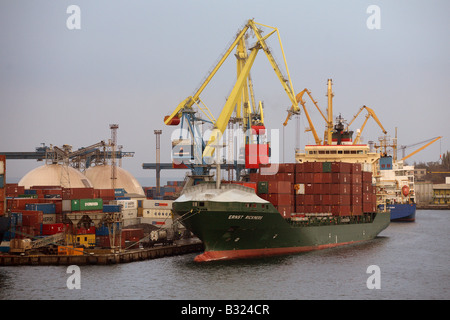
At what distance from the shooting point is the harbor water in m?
41.2

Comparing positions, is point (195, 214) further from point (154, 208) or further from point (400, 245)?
point (400, 245)

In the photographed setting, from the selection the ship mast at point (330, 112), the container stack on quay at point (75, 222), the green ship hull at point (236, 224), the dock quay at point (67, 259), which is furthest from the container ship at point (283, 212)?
the ship mast at point (330, 112)

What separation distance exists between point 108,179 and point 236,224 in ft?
229

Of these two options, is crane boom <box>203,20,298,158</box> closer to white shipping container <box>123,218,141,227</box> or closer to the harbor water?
white shipping container <box>123,218,141,227</box>

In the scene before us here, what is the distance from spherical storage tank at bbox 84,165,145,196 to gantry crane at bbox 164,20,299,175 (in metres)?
42.6

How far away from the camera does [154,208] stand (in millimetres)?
73438

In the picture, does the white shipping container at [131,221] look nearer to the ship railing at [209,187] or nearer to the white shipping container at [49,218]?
the white shipping container at [49,218]

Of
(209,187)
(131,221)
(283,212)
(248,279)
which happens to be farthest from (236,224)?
(131,221)

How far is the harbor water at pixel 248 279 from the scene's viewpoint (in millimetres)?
41250

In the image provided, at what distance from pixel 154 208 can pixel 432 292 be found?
38.9m

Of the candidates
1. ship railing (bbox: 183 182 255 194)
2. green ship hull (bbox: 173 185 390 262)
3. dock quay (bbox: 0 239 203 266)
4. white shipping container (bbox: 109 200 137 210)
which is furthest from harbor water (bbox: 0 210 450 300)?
white shipping container (bbox: 109 200 137 210)

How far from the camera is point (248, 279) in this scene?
45594mm

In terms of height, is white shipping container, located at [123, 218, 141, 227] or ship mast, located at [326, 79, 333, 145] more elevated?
ship mast, located at [326, 79, 333, 145]
